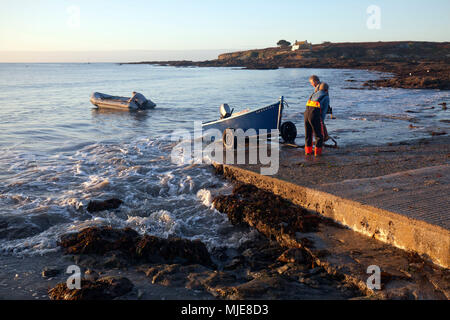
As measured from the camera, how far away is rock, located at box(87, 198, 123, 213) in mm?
8031

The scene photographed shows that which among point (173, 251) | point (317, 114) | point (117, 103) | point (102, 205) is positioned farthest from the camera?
point (117, 103)

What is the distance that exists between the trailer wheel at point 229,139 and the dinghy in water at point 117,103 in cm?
1637

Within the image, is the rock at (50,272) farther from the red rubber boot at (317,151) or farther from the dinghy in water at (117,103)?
the dinghy in water at (117,103)

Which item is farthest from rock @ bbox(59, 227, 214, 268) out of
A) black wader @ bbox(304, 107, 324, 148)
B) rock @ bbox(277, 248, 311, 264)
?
black wader @ bbox(304, 107, 324, 148)

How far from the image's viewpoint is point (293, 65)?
97562 millimetres

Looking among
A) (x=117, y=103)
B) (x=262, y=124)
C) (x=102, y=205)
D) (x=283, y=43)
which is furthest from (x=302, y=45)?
(x=102, y=205)

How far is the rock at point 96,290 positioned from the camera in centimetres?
459

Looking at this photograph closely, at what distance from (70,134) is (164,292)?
15.9 meters

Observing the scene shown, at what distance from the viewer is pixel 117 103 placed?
91.0 ft

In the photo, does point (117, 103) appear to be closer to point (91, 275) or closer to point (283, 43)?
point (91, 275)

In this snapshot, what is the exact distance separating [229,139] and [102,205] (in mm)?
5032

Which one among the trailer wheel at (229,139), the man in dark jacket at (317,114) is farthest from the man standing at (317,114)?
the trailer wheel at (229,139)
